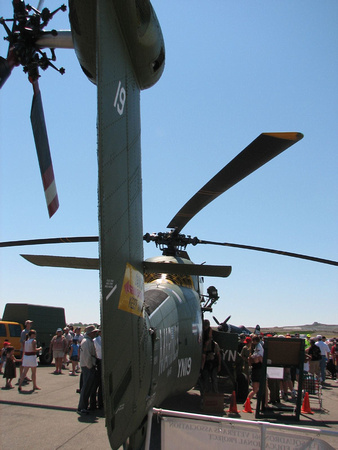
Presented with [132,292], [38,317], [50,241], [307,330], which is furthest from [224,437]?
[307,330]

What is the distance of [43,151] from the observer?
345 cm

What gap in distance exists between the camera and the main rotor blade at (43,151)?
3270 millimetres

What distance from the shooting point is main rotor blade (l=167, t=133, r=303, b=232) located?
15.4 feet

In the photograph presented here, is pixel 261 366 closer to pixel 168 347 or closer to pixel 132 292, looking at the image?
pixel 168 347

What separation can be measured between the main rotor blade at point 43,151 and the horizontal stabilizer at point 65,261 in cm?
144

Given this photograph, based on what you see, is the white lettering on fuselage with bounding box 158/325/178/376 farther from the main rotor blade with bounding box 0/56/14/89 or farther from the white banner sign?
the main rotor blade with bounding box 0/56/14/89

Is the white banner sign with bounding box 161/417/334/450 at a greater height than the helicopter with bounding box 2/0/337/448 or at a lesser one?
lesser

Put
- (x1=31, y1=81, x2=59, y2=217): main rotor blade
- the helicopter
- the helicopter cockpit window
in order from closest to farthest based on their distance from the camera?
the helicopter < (x1=31, y1=81, x2=59, y2=217): main rotor blade < the helicopter cockpit window

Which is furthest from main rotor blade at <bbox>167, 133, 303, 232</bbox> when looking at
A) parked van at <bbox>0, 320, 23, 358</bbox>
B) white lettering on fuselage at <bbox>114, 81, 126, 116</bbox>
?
parked van at <bbox>0, 320, 23, 358</bbox>

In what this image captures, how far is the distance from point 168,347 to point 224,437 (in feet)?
5.50

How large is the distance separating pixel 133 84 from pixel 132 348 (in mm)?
2423

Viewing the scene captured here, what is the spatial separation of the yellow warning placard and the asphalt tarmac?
2.78 metres

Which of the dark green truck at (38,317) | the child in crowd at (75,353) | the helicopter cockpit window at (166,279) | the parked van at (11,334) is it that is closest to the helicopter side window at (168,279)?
the helicopter cockpit window at (166,279)

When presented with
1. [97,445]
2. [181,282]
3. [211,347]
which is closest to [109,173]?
[97,445]
